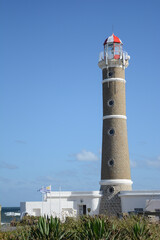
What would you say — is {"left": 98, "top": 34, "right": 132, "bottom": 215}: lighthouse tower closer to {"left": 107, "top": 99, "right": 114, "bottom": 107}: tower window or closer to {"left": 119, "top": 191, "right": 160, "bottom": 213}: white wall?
{"left": 107, "top": 99, "right": 114, "bottom": 107}: tower window

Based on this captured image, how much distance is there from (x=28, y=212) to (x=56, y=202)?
8.62ft

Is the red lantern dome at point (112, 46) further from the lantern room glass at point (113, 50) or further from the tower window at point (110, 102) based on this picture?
the tower window at point (110, 102)

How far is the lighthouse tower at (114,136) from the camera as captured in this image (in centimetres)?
3425

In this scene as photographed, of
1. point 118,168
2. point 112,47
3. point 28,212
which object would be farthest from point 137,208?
point 112,47

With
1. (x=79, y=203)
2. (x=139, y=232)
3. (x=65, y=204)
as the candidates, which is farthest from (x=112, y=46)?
(x=139, y=232)

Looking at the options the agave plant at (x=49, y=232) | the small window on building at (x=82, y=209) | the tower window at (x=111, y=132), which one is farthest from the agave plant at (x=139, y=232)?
the small window on building at (x=82, y=209)

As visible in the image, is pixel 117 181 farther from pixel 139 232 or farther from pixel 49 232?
pixel 49 232

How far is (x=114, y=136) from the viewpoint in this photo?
34.7 meters

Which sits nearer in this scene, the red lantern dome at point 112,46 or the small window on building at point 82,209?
the small window on building at point 82,209

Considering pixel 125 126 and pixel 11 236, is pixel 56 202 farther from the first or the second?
pixel 11 236

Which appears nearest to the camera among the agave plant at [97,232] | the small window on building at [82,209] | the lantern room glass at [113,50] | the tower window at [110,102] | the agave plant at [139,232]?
the agave plant at [97,232]

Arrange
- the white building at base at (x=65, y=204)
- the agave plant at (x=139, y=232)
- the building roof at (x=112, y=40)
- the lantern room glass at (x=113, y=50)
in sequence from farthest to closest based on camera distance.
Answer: the building roof at (x=112, y=40) → the lantern room glass at (x=113, y=50) → the white building at base at (x=65, y=204) → the agave plant at (x=139, y=232)

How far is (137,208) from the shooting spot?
33031 mm

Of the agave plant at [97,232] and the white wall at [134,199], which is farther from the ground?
the white wall at [134,199]
